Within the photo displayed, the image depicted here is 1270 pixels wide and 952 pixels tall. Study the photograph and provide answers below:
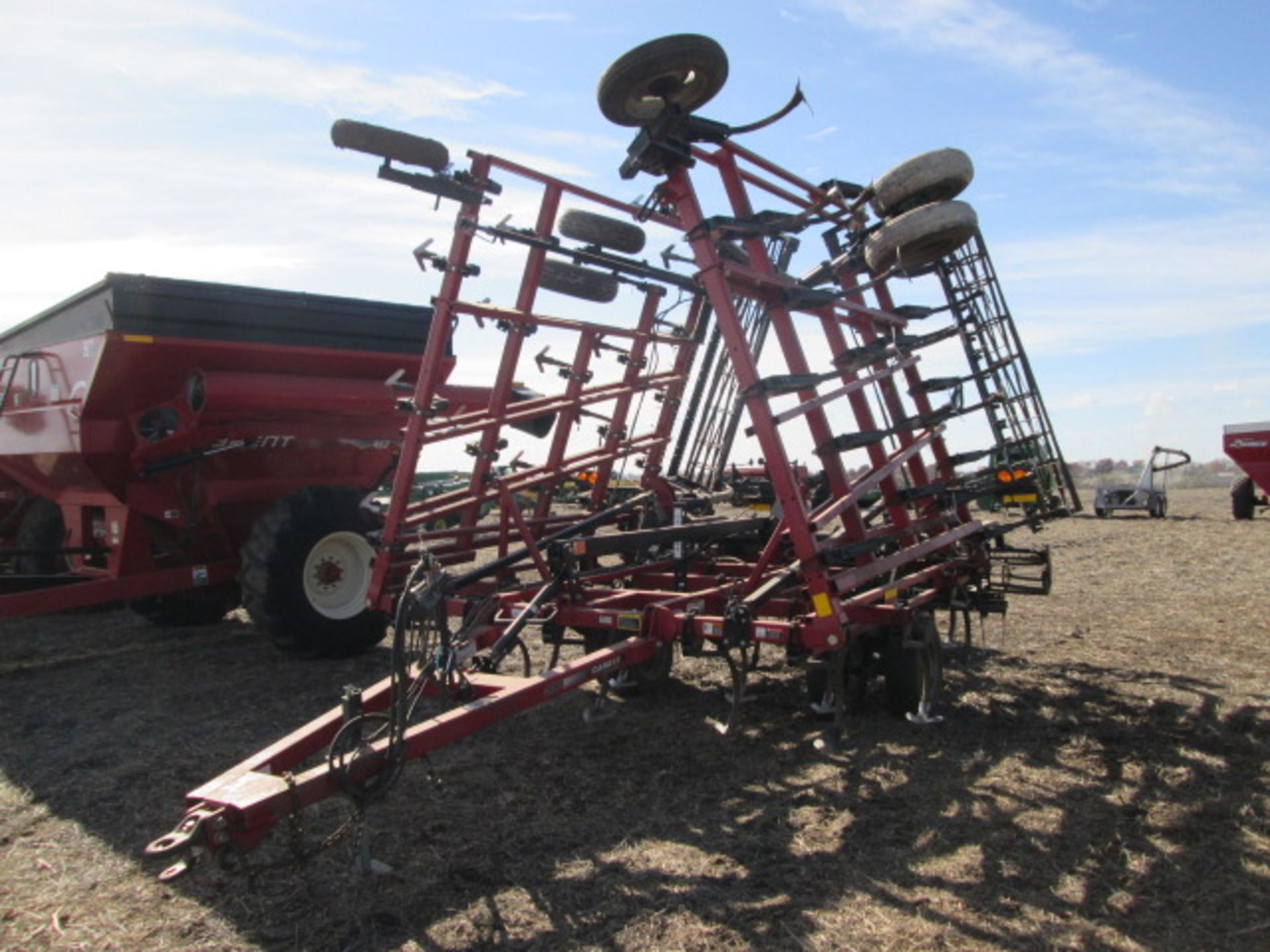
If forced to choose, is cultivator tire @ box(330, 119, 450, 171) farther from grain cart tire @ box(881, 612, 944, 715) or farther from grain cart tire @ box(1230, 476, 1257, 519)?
grain cart tire @ box(1230, 476, 1257, 519)

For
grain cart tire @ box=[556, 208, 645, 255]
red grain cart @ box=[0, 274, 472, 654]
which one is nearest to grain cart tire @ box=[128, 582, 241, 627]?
red grain cart @ box=[0, 274, 472, 654]

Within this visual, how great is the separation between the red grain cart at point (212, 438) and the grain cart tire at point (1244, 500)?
54.1 ft

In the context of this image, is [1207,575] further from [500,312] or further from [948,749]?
[500,312]

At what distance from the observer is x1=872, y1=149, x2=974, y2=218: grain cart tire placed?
4.82 m

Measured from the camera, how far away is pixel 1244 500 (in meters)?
17.6

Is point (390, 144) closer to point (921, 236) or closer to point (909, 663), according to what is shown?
point (921, 236)

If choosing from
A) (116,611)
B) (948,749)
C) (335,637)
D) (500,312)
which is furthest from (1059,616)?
(116,611)

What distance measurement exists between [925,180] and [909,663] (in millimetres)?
2490

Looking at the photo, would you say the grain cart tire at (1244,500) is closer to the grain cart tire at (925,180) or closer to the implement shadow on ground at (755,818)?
the implement shadow on ground at (755,818)

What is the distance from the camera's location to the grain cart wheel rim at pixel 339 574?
261 inches

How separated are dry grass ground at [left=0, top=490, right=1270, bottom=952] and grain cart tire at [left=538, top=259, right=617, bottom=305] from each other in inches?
108

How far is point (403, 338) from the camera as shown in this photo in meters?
7.36

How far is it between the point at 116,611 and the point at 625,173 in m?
7.47

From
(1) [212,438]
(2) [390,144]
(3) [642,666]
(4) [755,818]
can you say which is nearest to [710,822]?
(4) [755,818]
